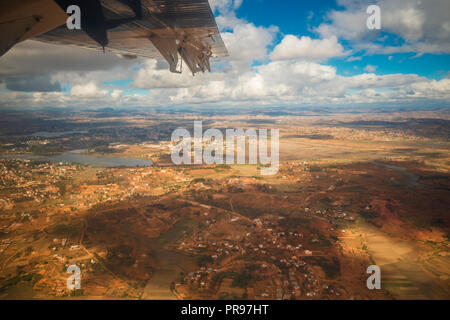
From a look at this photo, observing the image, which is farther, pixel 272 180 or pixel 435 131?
pixel 435 131

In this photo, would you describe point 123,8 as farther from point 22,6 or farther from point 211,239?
point 211,239

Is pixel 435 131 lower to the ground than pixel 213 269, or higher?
higher

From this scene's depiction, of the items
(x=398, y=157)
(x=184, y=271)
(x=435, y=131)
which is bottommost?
(x=184, y=271)

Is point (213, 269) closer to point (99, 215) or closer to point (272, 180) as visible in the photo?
point (99, 215)

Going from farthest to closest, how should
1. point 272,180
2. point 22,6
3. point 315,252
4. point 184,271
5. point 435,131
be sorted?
point 435,131 → point 272,180 → point 315,252 → point 184,271 → point 22,6

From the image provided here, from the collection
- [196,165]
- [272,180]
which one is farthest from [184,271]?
[196,165]

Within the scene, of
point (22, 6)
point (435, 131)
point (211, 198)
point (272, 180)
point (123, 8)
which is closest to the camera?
point (22, 6)
